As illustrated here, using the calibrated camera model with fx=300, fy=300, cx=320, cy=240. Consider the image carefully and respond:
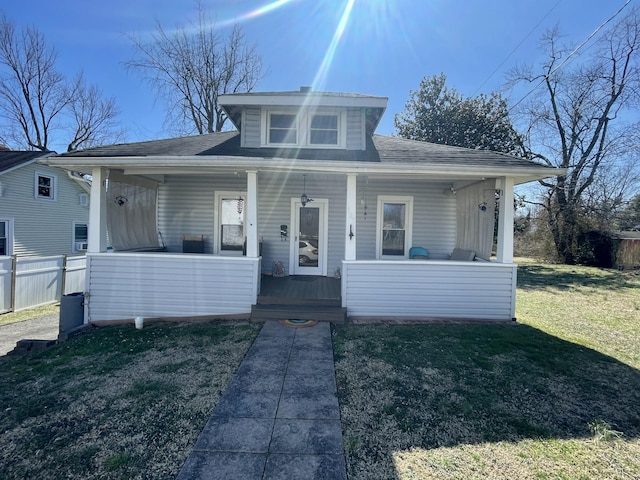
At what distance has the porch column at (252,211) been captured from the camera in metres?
5.68

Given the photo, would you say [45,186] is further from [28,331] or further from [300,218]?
[300,218]

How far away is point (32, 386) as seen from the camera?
140 inches

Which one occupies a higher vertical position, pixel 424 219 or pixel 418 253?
pixel 424 219

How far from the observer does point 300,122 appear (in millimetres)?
7387

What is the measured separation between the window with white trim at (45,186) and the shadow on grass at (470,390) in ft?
52.0

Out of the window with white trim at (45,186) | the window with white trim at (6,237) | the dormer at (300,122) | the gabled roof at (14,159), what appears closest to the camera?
the dormer at (300,122)

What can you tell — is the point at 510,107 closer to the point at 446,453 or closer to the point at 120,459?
the point at 446,453

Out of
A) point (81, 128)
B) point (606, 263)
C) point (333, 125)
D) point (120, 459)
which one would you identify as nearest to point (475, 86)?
point (606, 263)

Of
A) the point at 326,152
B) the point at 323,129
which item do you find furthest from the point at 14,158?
the point at 326,152

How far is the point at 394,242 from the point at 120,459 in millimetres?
6874

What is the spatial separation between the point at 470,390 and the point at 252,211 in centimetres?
440

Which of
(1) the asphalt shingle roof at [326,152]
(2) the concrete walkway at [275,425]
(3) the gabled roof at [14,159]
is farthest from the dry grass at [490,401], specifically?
(3) the gabled roof at [14,159]

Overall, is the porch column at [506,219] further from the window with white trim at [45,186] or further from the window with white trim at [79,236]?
the window with white trim at [79,236]

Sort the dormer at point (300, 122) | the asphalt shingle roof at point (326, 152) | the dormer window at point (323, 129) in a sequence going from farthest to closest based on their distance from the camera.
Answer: the dormer window at point (323, 129)
the dormer at point (300, 122)
the asphalt shingle roof at point (326, 152)
